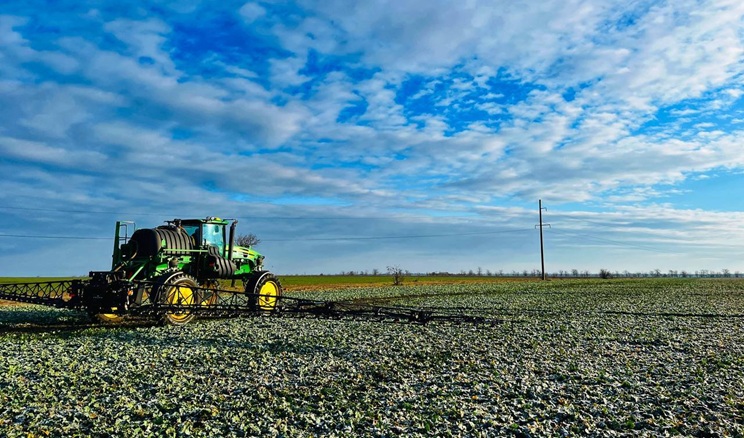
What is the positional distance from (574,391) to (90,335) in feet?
39.8

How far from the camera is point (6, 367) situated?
31.4 ft

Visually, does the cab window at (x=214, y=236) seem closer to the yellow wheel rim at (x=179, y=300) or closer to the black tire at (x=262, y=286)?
the black tire at (x=262, y=286)

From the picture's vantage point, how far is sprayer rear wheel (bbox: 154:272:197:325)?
47.3 feet

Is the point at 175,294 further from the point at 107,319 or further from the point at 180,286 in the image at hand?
the point at 107,319

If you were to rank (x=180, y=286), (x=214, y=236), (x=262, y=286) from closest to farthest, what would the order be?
(x=180, y=286), (x=214, y=236), (x=262, y=286)


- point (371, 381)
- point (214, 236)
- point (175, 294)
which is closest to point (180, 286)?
point (175, 294)

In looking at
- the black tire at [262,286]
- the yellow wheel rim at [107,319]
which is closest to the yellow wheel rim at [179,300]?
the black tire at [262,286]

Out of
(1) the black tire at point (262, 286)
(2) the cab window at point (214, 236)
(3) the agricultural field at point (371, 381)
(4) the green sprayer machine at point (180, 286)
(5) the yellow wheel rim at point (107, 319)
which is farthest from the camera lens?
(2) the cab window at point (214, 236)

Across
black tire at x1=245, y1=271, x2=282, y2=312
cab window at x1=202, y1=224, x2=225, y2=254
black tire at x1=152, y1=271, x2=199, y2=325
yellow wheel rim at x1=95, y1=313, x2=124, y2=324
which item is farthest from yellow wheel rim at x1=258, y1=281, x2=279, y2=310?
yellow wheel rim at x1=95, y1=313, x2=124, y2=324

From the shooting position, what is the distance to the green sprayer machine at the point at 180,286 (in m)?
14.0

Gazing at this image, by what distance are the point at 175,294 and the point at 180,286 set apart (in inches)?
14.9

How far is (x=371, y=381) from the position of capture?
8.45m

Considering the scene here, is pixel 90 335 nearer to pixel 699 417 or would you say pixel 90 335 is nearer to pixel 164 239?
pixel 164 239

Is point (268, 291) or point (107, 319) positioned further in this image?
point (268, 291)
